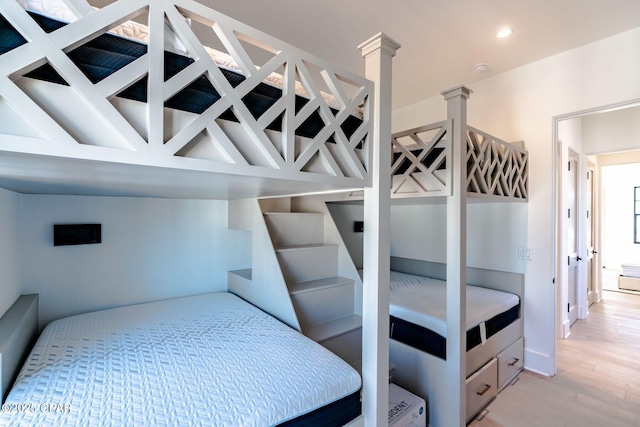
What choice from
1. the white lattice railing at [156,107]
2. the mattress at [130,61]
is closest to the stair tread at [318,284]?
the white lattice railing at [156,107]

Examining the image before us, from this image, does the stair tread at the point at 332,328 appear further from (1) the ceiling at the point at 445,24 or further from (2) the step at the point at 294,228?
(1) the ceiling at the point at 445,24

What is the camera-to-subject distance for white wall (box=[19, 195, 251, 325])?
166cm

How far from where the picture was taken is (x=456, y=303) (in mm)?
1699

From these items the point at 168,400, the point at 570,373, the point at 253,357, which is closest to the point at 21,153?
the point at 168,400

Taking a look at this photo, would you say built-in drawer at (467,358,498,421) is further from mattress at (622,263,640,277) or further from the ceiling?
mattress at (622,263,640,277)

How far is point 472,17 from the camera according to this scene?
1954mm

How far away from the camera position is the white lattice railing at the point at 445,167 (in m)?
1.82

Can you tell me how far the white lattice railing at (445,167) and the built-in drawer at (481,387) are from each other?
121cm

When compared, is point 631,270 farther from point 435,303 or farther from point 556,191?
point 435,303

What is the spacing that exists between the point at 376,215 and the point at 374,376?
0.65 metres

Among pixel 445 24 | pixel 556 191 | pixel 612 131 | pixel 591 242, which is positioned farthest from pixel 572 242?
pixel 445 24

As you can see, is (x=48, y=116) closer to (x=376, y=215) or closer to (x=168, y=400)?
(x=168, y=400)

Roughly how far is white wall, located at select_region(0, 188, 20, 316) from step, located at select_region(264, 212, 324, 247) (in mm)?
1299

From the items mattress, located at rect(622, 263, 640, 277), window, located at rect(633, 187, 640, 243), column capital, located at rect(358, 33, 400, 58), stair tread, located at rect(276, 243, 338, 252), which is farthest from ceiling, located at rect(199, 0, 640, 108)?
window, located at rect(633, 187, 640, 243)
